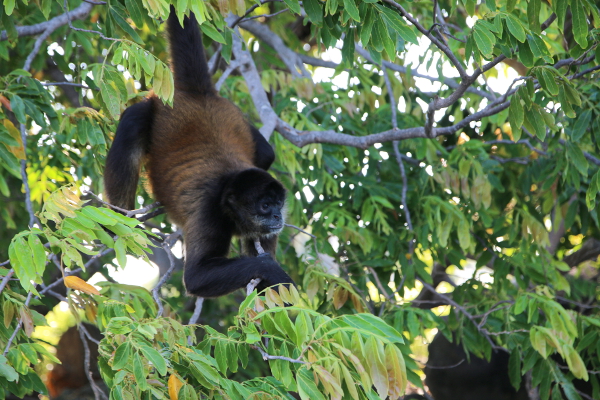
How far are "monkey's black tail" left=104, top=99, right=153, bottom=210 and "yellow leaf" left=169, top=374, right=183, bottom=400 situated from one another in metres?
2.42

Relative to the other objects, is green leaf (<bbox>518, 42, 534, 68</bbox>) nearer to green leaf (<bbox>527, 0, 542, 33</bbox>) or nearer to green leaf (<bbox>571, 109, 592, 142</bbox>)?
green leaf (<bbox>527, 0, 542, 33</bbox>)

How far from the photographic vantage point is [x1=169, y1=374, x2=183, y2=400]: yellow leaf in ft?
6.74

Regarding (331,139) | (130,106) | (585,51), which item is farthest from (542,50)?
(130,106)

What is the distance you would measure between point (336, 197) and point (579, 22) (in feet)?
9.89

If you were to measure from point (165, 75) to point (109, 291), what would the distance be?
1.62m

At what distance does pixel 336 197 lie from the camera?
18.9 ft

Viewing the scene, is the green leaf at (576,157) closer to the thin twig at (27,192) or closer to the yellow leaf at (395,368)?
the yellow leaf at (395,368)

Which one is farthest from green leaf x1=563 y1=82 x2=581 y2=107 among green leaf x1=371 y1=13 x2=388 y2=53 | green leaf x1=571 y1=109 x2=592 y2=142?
green leaf x1=571 y1=109 x2=592 y2=142

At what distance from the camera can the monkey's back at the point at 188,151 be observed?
424 centimetres

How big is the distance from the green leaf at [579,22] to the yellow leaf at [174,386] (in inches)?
98.5

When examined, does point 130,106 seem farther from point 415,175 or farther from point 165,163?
point 415,175

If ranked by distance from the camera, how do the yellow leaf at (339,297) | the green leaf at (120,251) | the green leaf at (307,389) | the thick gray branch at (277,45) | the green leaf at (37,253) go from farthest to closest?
the thick gray branch at (277,45) → the yellow leaf at (339,297) → the green leaf at (120,251) → the green leaf at (37,253) → the green leaf at (307,389)

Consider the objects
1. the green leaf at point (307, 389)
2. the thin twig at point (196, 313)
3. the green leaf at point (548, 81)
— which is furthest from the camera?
the thin twig at point (196, 313)

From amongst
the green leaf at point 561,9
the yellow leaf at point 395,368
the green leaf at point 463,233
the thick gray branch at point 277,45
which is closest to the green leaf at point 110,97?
the yellow leaf at point 395,368
